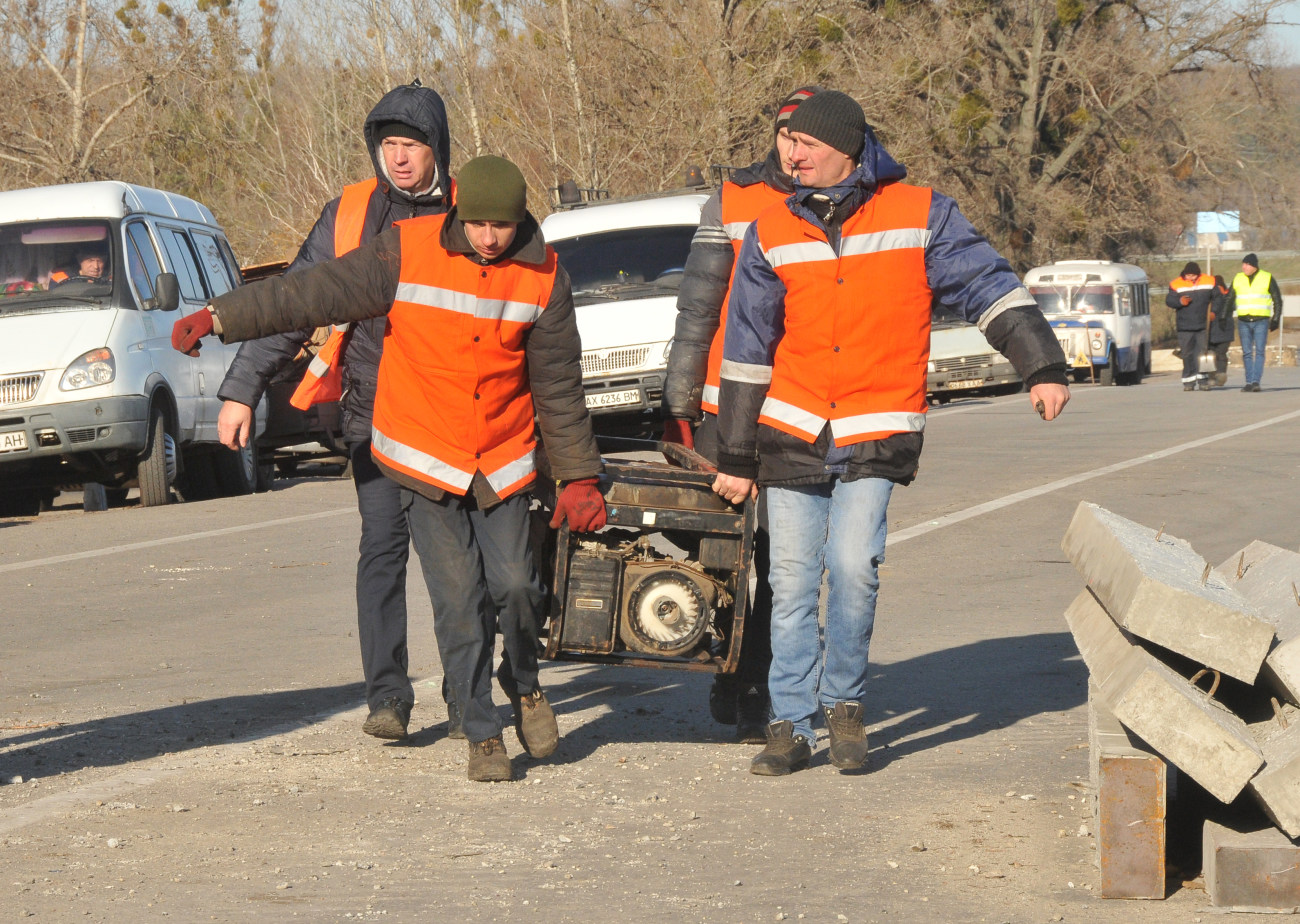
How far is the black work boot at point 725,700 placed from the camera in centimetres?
589

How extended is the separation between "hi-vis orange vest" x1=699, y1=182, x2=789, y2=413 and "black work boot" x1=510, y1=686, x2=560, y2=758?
109 cm

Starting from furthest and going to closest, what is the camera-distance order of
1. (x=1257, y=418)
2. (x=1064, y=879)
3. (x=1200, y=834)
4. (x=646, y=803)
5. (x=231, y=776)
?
(x=1257, y=418) < (x=231, y=776) < (x=646, y=803) < (x=1200, y=834) < (x=1064, y=879)

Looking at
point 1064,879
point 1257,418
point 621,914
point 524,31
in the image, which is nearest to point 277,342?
point 621,914

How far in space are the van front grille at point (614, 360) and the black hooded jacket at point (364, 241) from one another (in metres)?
9.67

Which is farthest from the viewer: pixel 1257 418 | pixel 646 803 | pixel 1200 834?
pixel 1257 418

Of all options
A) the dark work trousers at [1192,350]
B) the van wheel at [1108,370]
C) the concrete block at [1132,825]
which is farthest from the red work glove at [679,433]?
the van wheel at [1108,370]

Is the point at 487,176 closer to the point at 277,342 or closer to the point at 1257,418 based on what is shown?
the point at 277,342

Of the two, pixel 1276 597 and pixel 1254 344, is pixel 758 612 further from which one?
pixel 1254 344

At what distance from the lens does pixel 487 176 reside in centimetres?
507

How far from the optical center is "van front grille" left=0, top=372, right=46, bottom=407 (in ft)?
43.3

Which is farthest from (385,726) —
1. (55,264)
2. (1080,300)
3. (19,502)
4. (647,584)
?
(1080,300)

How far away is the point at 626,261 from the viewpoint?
1611 centimetres

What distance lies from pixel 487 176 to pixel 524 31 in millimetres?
28711

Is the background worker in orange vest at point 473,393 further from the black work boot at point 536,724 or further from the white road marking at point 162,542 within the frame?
the white road marking at point 162,542
